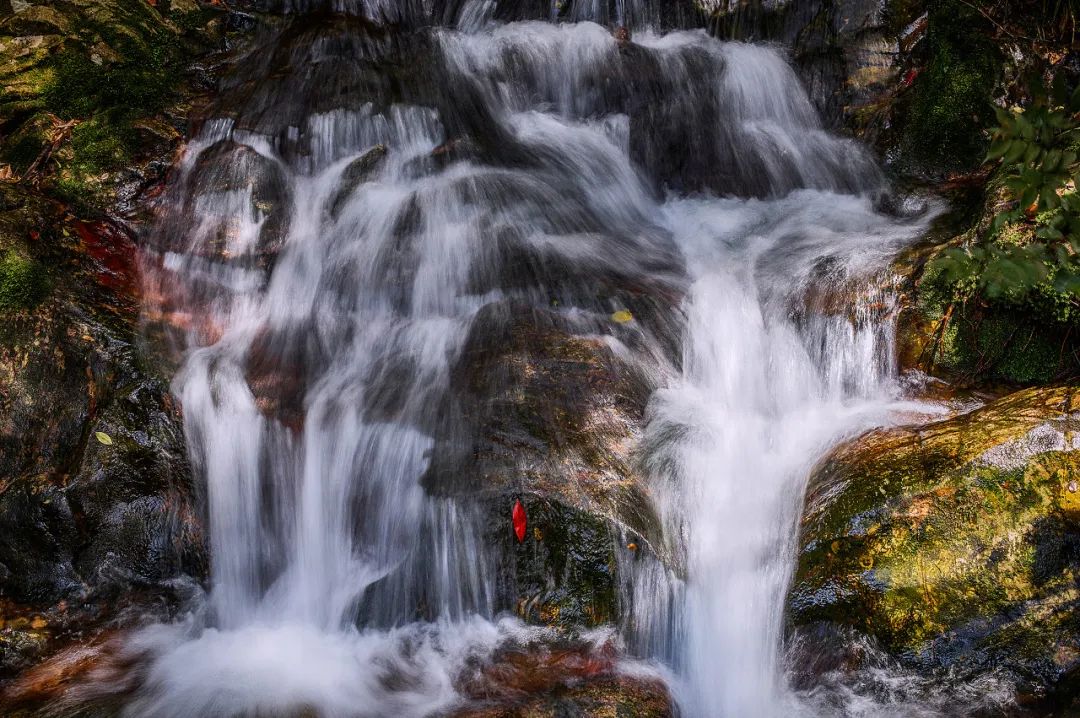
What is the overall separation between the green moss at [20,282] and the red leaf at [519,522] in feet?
10.7

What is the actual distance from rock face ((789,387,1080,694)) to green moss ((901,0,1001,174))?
3362 millimetres

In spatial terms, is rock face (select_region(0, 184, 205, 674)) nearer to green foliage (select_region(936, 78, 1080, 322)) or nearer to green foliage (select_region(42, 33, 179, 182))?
green foliage (select_region(42, 33, 179, 182))

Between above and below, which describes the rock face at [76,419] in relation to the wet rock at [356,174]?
below

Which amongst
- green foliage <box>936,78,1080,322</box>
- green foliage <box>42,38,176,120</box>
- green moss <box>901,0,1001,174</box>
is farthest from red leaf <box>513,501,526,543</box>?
green foliage <box>42,38,176,120</box>

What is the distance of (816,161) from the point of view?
675 cm

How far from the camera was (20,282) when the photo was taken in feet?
15.1

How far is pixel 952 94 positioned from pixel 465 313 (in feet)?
15.0

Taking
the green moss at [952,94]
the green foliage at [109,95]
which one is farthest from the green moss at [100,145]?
the green moss at [952,94]

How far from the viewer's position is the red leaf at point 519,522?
3917 mm

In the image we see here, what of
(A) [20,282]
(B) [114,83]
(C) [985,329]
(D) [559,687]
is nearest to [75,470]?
(A) [20,282]

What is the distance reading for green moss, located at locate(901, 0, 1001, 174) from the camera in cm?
616

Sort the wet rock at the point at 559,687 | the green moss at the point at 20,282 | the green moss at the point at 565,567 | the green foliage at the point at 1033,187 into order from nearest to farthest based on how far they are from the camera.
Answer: the green foliage at the point at 1033,187 < the wet rock at the point at 559,687 < the green moss at the point at 565,567 < the green moss at the point at 20,282

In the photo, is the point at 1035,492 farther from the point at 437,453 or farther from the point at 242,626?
the point at 242,626

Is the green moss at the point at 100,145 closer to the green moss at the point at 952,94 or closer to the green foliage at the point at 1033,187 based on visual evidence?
the green foliage at the point at 1033,187
